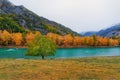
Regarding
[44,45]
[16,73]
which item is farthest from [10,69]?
[44,45]

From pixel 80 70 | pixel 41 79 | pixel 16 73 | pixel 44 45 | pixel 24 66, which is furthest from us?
pixel 44 45

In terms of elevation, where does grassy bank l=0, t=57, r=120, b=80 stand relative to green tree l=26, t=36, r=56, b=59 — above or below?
below

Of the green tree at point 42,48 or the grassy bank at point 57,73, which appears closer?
the grassy bank at point 57,73

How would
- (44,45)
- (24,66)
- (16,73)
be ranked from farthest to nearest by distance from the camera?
(44,45)
(24,66)
(16,73)

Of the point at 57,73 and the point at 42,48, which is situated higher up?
the point at 42,48

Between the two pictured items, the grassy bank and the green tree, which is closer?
the grassy bank

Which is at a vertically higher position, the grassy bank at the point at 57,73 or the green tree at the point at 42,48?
the green tree at the point at 42,48

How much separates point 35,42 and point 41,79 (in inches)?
2781

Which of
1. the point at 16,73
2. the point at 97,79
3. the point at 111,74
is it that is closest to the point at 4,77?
the point at 16,73

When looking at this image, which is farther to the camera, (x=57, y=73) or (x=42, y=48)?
(x=42, y=48)

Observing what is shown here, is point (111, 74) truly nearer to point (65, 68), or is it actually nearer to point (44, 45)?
point (65, 68)

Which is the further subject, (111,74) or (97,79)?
(111,74)

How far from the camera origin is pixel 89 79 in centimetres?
3856

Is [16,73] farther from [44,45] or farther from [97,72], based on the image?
[44,45]
